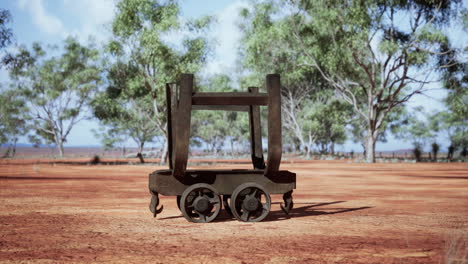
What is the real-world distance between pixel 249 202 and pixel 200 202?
0.88 metres

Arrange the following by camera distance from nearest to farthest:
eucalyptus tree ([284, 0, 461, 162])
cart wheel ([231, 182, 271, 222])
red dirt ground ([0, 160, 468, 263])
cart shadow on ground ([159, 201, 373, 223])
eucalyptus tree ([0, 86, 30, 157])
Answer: red dirt ground ([0, 160, 468, 263]) → cart wheel ([231, 182, 271, 222]) → cart shadow on ground ([159, 201, 373, 223]) → eucalyptus tree ([284, 0, 461, 162]) → eucalyptus tree ([0, 86, 30, 157])

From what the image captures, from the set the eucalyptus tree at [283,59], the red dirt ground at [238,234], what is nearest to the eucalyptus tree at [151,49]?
the eucalyptus tree at [283,59]

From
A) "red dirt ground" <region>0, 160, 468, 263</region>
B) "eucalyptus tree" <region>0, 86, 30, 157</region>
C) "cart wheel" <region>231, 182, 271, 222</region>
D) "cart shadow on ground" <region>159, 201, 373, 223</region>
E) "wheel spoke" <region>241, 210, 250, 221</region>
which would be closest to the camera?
"red dirt ground" <region>0, 160, 468, 263</region>

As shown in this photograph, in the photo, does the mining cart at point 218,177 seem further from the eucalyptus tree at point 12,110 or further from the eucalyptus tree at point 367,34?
the eucalyptus tree at point 12,110

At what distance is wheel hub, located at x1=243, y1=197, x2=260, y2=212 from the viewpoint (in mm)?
8597

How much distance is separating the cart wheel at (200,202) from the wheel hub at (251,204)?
1.61 ft

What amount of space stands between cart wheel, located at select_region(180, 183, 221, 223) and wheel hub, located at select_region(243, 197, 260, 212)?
0.49 metres

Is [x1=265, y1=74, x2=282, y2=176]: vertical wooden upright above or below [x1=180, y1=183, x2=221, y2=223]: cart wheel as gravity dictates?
above

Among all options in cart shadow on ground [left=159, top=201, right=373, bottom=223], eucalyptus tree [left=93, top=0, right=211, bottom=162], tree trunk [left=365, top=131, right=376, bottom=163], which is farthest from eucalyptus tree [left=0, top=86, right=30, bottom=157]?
cart shadow on ground [left=159, top=201, right=373, bottom=223]

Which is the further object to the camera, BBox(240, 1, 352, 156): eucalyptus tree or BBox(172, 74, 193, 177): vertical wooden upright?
BBox(240, 1, 352, 156): eucalyptus tree

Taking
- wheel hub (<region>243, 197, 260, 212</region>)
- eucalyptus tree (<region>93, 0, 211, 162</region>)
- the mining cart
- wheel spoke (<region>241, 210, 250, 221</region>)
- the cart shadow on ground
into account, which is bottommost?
the cart shadow on ground

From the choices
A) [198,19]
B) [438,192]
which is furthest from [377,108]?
[438,192]

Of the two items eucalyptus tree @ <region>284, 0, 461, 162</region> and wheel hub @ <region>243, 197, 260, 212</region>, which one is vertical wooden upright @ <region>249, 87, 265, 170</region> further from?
eucalyptus tree @ <region>284, 0, 461, 162</region>

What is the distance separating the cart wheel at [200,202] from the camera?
8477 mm
